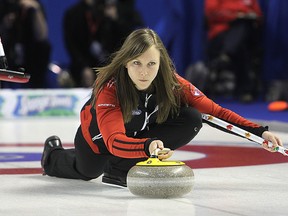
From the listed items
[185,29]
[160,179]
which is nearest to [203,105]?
[160,179]

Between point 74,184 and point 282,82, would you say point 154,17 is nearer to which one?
point 282,82

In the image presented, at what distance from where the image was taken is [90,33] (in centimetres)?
1146

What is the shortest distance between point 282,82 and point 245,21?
37.9 inches

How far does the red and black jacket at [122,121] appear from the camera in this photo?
3863 mm

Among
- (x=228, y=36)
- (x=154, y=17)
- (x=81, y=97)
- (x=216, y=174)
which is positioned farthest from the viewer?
(x=154, y=17)

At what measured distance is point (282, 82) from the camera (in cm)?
1176

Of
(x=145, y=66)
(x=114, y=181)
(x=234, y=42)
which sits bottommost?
(x=114, y=181)

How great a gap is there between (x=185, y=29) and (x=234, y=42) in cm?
84

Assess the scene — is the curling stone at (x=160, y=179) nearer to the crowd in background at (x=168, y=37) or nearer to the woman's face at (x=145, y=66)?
the woman's face at (x=145, y=66)

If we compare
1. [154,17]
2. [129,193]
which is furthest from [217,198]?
[154,17]

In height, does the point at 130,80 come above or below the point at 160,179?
above

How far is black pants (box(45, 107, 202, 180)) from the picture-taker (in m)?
4.40

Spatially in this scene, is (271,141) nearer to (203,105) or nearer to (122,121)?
(203,105)

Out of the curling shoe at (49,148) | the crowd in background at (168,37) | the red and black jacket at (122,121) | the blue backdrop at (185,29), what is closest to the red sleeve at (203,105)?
the red and black jacket at (122,121)
